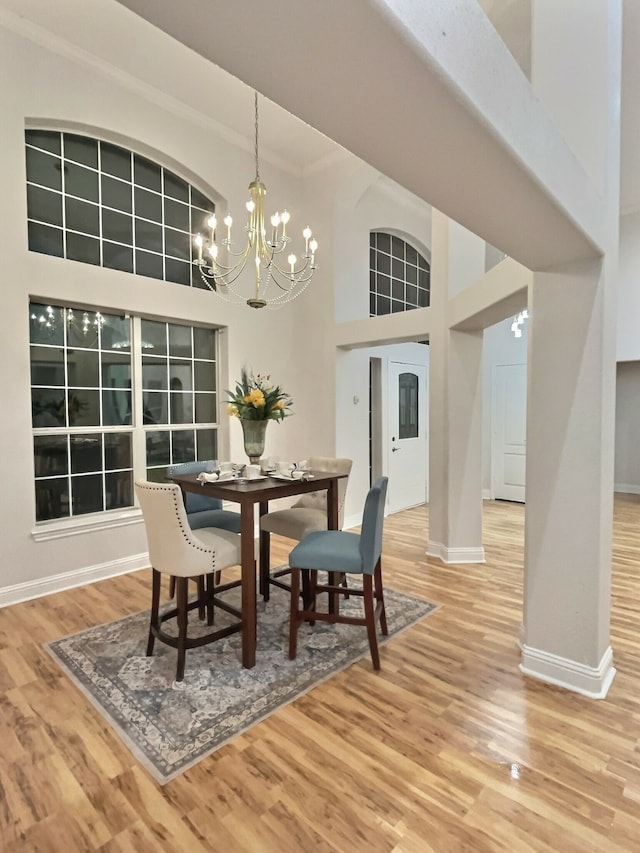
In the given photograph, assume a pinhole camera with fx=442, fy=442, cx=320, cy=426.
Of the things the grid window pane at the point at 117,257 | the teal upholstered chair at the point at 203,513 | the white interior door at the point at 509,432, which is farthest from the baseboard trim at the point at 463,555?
the grid window pane at the point at 117,257

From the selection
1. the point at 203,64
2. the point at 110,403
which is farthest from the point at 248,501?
the point at 203,64

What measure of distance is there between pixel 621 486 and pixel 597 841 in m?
7.14

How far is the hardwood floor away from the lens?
4.78 ft

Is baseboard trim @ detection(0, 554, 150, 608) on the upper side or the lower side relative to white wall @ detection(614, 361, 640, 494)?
lower

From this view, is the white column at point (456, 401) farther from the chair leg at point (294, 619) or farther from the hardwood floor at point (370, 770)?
the chair leg at point (294, 619)

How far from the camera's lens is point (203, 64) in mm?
3617

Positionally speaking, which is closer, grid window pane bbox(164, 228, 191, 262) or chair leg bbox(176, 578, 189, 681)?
chair leg bbox(176, 578, 189, 681)

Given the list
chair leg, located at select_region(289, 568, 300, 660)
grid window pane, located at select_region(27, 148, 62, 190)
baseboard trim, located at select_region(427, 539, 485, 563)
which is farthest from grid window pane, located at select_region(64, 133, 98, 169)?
baseboard trim, located at select_region(427, 539, 485, 563)

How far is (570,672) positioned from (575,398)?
137 cm

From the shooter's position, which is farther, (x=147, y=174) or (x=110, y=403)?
(x=147, y=174)

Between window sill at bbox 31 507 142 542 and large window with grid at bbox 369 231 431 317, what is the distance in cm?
367

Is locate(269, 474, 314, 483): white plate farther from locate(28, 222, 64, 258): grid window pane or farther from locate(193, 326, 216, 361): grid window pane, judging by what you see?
locate(28, 222, 64, 258): grid window pane

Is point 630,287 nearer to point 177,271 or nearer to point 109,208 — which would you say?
point 177,271

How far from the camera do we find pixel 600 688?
2146 mm
